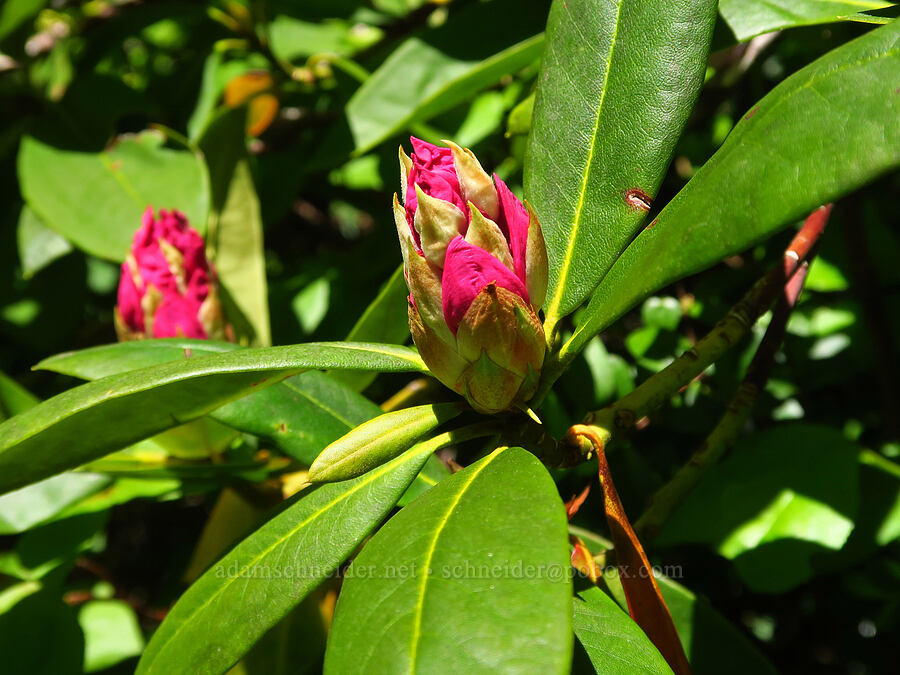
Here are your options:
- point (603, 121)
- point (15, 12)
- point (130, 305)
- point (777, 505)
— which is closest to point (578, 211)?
point (603, 121)

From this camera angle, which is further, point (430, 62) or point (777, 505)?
point (430, 62)

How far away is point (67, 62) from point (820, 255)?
1673mm

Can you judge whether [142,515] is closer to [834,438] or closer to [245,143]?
[245,143]

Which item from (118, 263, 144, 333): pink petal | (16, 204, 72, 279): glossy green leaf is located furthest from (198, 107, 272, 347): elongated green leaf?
(16, 204, 72, 279): glossy green leaf

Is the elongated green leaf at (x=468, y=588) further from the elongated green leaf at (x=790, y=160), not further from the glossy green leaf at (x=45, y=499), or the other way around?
the glossy green leaf at (x=45, y=499)

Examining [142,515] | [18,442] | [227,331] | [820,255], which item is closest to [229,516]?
[227,331]

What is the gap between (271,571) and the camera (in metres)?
0.79

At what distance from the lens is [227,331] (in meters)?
1.29

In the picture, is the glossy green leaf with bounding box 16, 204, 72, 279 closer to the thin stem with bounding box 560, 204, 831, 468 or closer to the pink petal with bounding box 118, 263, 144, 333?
the pink petal with bounding box 118, 263, 144, 333

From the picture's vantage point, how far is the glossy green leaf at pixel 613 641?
2.46 feet

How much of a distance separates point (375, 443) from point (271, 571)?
0.55 ft

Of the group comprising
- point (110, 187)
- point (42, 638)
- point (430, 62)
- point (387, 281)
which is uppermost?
point (430, 62)

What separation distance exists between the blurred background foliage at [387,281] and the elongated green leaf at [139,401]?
311 millimetres

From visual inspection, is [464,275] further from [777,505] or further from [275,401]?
[777,505]
